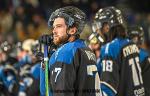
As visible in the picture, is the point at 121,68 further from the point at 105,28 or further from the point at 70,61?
the point at 70,61

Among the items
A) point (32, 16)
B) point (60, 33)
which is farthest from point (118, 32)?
point (32, 16)

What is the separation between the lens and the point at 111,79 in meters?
6.96

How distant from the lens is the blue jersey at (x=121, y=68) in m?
7.00

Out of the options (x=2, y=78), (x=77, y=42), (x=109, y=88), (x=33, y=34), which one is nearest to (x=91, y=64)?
(x=77, y=42)

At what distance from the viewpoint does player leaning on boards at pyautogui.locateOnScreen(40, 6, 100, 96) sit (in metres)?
5.62

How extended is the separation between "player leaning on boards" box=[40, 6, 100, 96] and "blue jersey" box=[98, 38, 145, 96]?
1075mm

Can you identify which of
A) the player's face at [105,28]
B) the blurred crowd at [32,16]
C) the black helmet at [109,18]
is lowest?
the player's face at [105,28]

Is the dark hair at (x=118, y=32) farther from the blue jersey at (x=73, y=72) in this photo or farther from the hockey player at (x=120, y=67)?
the blue jersey at (x=73, y=72)

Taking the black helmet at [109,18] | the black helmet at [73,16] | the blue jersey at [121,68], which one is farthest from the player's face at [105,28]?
the black helmet at [73,16]

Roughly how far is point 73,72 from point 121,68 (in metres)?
1.57

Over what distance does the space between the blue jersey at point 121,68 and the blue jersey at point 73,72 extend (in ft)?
3.60

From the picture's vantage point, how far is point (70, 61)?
5.66m

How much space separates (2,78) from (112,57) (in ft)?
11.7

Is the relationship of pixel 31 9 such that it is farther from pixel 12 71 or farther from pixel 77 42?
pixel 77 42
